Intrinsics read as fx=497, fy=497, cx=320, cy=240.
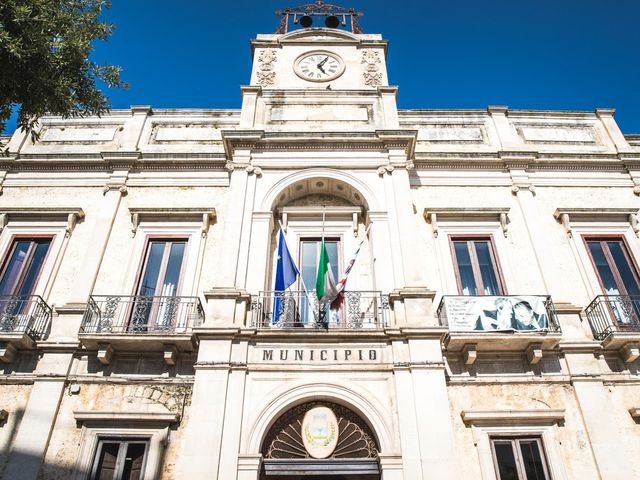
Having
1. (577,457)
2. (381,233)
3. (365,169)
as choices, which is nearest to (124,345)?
(381,233)

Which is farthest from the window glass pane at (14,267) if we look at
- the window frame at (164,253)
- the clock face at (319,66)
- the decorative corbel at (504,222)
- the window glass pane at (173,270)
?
the decorative corbel at (504,222)

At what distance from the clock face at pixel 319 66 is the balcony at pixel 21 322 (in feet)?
30.3

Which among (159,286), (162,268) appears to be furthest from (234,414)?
(162,268)

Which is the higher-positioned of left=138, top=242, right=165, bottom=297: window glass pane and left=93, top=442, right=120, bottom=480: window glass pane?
left=138, top=242, right=165, bottom=297: window glass pane

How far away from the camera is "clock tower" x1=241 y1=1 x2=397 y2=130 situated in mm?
13297

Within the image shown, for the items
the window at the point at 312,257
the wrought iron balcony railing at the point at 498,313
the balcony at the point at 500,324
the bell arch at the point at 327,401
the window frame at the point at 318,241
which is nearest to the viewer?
the bell arch at the point at 327,401

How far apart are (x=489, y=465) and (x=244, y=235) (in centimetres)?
642

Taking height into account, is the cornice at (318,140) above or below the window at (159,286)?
above

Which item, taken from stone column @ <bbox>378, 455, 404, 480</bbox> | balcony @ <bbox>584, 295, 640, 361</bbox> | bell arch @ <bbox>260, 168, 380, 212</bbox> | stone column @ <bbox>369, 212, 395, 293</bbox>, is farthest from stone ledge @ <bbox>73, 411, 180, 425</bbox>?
balcony @ <bbox>584, 295, 640, 361</bbox>

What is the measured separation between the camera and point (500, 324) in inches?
377

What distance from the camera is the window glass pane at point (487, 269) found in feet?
35.8

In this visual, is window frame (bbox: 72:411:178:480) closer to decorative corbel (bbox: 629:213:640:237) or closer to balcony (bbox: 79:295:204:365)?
balcony (bbox: 79:295:204:365)

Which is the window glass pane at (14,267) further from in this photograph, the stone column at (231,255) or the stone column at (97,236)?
the stone column at (231,255)

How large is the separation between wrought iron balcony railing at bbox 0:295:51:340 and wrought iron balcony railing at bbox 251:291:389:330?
4178 mm
